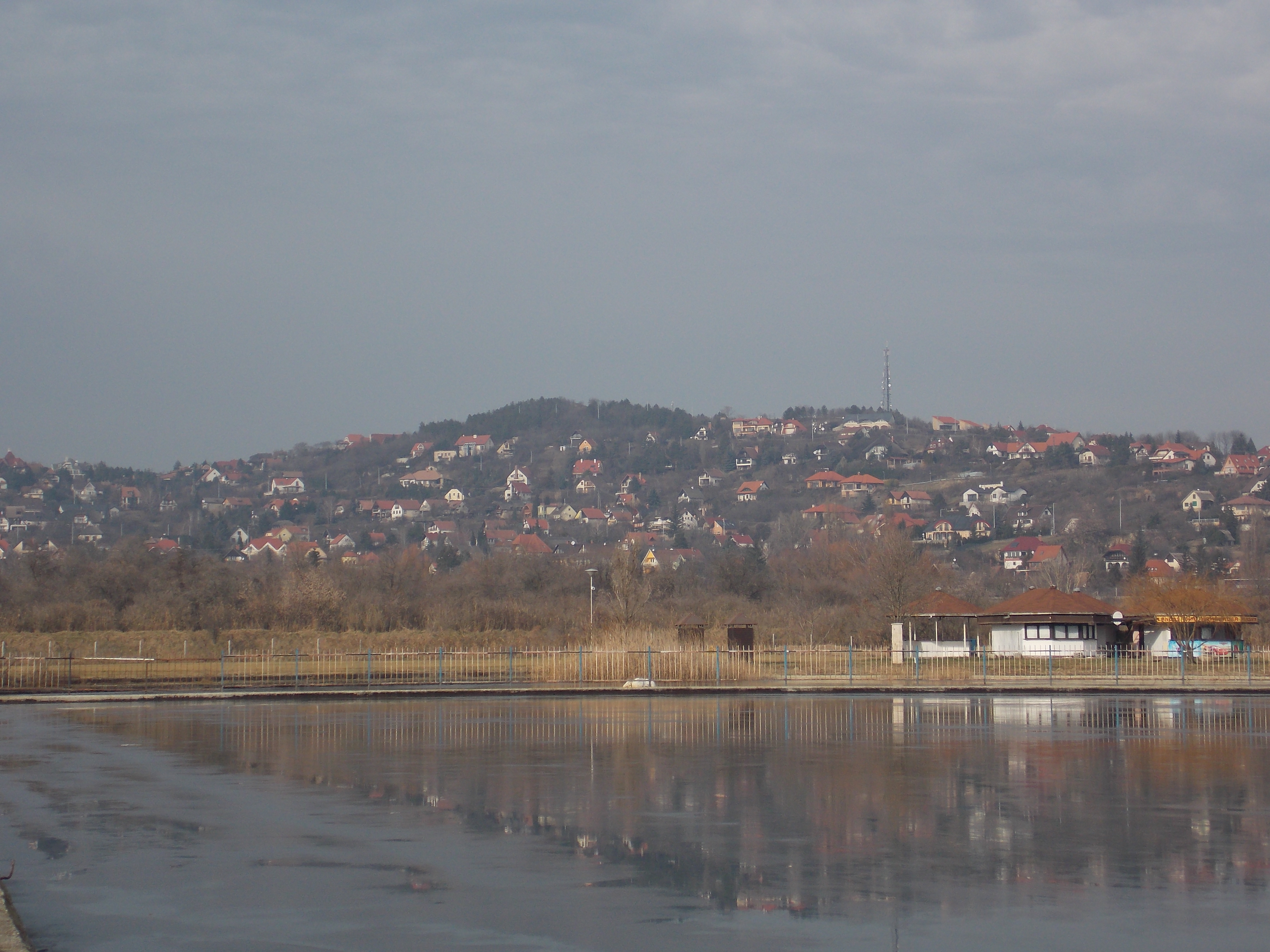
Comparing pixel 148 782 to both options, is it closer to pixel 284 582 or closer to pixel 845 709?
pixel 845 709

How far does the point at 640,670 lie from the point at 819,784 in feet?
76.7

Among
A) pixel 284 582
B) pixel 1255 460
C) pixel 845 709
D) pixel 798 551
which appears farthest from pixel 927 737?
pixel 1255 460

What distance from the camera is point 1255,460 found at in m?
195

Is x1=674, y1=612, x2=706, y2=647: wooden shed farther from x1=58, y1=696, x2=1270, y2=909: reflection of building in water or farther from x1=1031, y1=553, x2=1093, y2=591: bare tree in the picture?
x1=1031, y1=553, x2=1093, y2=591: bare tree

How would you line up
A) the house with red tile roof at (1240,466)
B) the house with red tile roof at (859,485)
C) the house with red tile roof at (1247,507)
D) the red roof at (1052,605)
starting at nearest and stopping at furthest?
the red roof at (1052,605), the house with red tile roof at (1247,507), the house with red tile roof at (1240,466), the house with red tile roof at (859,485)

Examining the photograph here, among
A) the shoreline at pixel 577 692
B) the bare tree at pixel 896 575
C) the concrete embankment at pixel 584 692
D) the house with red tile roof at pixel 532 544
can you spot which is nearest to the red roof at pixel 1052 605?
the bare tree at pixel 896 575

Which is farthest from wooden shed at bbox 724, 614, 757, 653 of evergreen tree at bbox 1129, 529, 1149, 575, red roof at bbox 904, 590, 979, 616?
evergreen tree at bbox 1129, 529, 1149, 575

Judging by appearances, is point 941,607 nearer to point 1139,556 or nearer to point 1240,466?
point 1139,556

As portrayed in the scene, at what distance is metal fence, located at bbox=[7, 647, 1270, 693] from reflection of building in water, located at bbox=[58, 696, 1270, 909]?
9122mm

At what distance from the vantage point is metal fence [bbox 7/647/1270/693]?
38.2m

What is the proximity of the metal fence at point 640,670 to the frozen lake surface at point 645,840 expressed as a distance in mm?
15433

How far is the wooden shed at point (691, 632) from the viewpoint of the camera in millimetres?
41688

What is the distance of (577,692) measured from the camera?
3444 centimetres

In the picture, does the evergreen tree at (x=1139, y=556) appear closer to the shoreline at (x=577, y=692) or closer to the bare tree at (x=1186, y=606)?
the bare tree at (x=1186, y=606)
